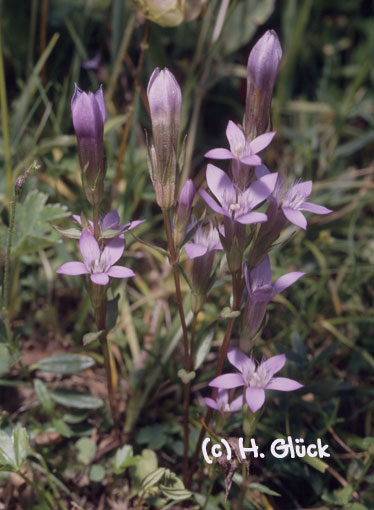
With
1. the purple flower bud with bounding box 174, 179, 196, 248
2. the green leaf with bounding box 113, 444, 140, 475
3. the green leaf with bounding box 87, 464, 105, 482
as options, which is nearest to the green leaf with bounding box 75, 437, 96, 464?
the green leaf with bounding box 87, 464, 105, 482

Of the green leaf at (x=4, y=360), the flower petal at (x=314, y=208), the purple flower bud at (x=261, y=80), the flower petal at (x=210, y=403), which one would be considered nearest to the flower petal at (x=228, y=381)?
the flower petal at (x=210, y=403)

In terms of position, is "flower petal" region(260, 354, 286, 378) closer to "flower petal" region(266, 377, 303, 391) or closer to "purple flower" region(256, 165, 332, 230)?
"flower petal" region(266, 377, 303, 391)

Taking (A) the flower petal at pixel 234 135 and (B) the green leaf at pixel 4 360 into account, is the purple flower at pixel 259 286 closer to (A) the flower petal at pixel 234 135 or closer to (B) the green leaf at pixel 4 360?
(A) the flower petal at pixel 234 135

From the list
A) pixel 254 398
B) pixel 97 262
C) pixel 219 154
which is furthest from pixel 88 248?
pixel 254 398

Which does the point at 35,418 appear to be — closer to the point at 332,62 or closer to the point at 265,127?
the point at 265,127

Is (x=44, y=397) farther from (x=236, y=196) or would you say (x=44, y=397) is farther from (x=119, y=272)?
(x=236, y=196)

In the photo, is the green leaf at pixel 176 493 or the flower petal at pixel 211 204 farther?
the green leaf at pixel 176 493
